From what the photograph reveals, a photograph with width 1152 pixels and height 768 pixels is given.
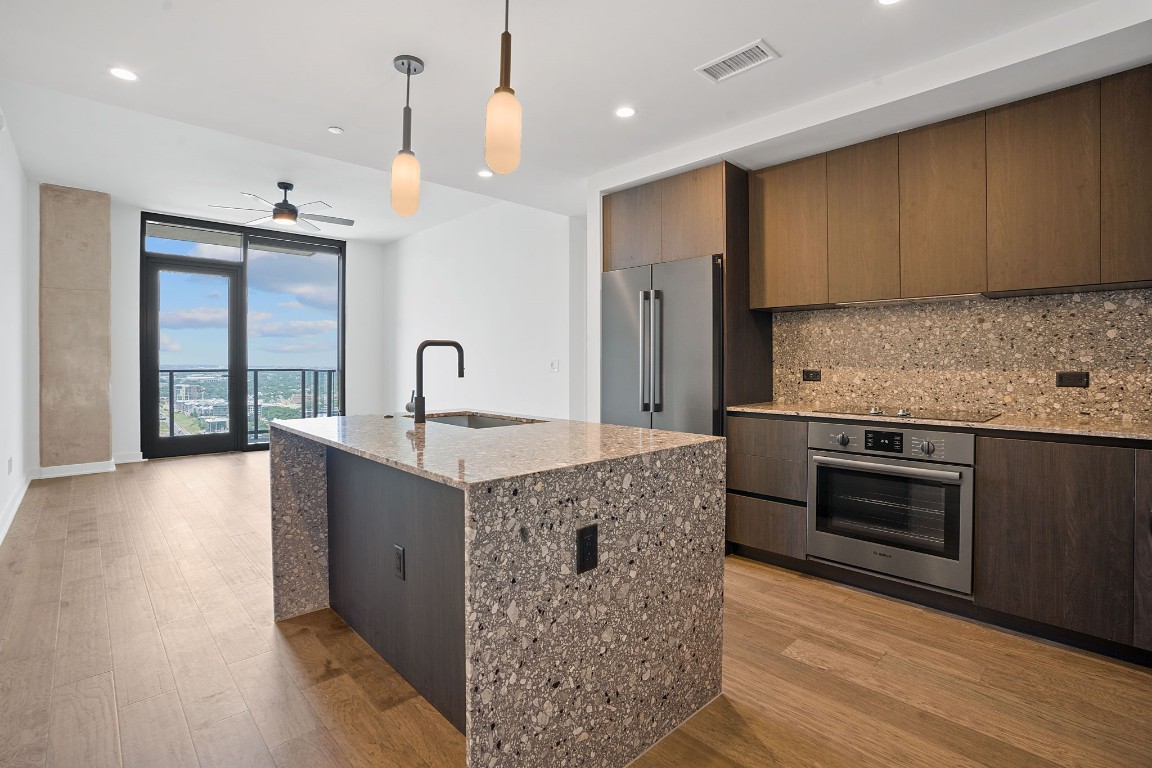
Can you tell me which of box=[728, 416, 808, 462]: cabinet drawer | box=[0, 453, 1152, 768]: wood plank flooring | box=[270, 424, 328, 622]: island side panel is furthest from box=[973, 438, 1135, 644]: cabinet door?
box=[270, 424, 328, 622]: island side panel

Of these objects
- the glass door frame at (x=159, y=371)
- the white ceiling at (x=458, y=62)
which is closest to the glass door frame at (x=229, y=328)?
the glass door frame at (x=159, y=371)

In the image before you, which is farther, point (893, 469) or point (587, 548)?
point (893, 469)

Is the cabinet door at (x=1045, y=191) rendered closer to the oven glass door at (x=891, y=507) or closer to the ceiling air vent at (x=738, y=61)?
the oven glass door at (x=891, y=507)

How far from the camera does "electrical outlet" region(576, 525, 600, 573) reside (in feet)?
4.99

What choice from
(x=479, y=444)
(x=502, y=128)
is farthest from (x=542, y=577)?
(x=502, y=128)

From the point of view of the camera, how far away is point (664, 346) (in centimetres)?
369

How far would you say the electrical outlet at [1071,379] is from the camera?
2.72 metres

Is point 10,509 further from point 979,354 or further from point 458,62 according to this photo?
point 979,354

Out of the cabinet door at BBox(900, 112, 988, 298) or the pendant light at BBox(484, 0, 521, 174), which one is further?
the cabinet door at BBox(900, 112, 988, 298)

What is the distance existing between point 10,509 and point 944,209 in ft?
20.6

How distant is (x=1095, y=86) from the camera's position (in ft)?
8.12

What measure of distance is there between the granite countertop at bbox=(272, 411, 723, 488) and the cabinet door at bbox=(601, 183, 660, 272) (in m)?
1.91

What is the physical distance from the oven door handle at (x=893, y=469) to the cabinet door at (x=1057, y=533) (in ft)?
0.35

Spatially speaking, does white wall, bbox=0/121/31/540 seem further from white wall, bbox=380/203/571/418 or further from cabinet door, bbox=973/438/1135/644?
cabinet door, bbox=973/438/1135/644
